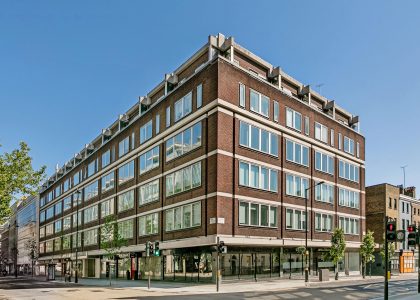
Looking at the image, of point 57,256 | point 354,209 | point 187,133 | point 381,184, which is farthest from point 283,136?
point 57,256

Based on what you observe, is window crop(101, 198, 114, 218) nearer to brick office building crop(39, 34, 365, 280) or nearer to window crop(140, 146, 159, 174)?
brick office building crop(39, 34, 365, 280)

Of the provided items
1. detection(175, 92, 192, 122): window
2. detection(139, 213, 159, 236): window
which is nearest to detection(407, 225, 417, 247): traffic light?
detection(175, 92, 192, 122): window

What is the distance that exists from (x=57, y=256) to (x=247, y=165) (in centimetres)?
6493

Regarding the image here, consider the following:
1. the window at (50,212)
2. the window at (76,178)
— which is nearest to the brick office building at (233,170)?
the window at (76,178)

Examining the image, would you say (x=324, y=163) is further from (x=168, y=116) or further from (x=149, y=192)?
(x=149, y=192)

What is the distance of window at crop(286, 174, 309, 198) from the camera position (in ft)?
157

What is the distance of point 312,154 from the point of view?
172ft

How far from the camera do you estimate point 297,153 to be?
50.0m

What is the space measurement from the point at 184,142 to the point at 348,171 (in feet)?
85.1

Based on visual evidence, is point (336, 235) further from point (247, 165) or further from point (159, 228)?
point (159, 228)

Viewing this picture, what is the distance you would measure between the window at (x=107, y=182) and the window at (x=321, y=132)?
95.8 feet

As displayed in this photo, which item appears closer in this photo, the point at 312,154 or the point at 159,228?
the point at 159,228

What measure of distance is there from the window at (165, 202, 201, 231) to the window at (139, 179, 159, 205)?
12.6 feet

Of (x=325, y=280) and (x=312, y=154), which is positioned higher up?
(x=312, y=154)
